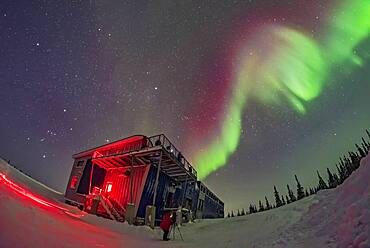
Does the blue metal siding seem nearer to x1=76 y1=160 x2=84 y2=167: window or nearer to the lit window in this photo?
the lit window

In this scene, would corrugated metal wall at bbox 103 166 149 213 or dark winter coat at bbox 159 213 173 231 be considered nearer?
dark winter coat at bbox 159 213 173 231

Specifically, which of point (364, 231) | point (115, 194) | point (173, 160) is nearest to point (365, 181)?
point (364, 231)

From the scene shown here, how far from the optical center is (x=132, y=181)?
17.8 m

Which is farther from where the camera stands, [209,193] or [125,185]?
[209,193]

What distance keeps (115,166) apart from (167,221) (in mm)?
12171

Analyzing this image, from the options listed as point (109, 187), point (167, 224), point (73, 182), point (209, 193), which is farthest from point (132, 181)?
point (209, 193)

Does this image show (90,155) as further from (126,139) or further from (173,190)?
(173,190)

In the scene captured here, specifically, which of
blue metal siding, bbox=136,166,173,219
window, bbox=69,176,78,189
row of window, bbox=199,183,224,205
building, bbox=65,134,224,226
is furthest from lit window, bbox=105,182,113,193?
row of window, bbox=199,183,224,205

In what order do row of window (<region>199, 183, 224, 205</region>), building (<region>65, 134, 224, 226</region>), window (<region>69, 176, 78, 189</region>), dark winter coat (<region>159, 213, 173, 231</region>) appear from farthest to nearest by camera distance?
row of window (<region>199, 183, 224, 205</region>)
window (<region>69, 176, 78, 189</region>)
building (<region>65, 134, 224, 226</region>)
dark winter coat (<region>159, 213, 173, 231</region>)

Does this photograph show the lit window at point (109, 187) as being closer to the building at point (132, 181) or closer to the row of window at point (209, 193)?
the building at point (132, 181)

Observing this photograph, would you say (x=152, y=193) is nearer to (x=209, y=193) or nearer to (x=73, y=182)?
(x=73, y=182)

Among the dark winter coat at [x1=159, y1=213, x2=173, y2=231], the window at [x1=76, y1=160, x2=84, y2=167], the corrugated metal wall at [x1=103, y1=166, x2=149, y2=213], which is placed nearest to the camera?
the dark winter coat at [x1=159, y1=213, x2=173, y2=231]

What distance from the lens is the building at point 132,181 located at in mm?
15445

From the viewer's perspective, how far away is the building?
1544cm
